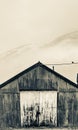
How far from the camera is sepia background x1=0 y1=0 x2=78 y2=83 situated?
77500 mm

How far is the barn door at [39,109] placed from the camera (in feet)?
78.7

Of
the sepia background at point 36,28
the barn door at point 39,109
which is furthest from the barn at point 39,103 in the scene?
the sepia background at point 36,28

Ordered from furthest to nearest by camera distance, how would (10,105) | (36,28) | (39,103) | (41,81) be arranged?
(36,28) < (10,105) < (39,103) < (41,81)

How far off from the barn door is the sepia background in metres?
50.2

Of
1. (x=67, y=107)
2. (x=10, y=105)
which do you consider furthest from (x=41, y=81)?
(x=10, y=105)

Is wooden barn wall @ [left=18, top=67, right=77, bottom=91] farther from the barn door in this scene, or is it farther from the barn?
the barn door

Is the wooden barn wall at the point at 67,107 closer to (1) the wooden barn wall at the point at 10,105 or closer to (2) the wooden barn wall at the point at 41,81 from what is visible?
(2) the wooden barn wall at the point at 41,81

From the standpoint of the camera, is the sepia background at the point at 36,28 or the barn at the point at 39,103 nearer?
the barn at the point at 39,103

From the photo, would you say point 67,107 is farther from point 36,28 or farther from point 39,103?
point 36,28

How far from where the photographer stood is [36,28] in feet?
280

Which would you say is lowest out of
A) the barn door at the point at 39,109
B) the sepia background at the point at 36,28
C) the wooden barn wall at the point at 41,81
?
the barn door at the point at 39,109

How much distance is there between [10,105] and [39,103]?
2.43m

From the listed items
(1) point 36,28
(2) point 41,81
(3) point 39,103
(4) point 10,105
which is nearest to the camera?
(2) point 41,81

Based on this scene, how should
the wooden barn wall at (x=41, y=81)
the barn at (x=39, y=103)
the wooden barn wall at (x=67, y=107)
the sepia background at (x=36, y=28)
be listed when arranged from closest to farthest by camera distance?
the wooden barn wall at (x=41, y=81) < the barn at (x=39, y=103) < the wooden barn wall at (x=67, y=107) < the sepia background at (x=36, y=28)
